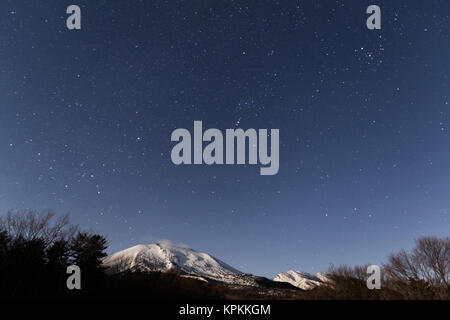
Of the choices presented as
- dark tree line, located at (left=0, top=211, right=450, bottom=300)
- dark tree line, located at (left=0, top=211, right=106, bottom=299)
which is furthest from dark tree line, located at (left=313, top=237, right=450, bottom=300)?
dark tree line, located at (left=0, top=211, right=106, bottom=299)

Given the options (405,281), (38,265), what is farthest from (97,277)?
(405,281)

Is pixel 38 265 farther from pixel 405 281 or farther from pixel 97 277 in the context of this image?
pixel 405 281

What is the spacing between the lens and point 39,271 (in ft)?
80.1

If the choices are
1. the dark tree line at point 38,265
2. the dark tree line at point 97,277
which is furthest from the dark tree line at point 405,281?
the dark tree line at point 38,265

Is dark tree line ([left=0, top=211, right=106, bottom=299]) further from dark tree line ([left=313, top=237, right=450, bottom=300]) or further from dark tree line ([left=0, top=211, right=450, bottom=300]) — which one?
dark tree line ([left=313, top=237, right=450, bottom=300])

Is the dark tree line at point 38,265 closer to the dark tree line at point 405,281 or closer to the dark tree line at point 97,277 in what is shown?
the dark tree line at point 97,277
